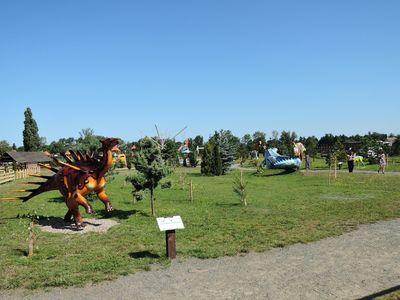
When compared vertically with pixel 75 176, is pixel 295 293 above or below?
below

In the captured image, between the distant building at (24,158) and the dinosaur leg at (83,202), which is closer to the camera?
the dinosaur leg at (83,202)

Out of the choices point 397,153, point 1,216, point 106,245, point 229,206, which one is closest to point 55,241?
point 106,245

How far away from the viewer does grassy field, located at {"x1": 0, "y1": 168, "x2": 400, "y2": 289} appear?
806 cm

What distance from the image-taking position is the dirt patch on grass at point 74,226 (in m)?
11.9

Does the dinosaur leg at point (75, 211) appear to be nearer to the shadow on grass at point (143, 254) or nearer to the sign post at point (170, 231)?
the shadow on grass at point (143, 254)

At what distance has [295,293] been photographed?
21.0 ft

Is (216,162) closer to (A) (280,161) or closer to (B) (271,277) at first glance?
(A) (280,161)

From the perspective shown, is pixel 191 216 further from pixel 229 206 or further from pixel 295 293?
pixel 295 293

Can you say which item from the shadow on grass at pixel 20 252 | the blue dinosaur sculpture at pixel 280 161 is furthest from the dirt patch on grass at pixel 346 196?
the blue dinosaur sculpture at pixel 280 161

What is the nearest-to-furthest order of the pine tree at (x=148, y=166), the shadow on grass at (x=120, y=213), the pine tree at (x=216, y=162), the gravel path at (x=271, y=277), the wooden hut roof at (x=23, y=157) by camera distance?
1. the gravel path at (x=271, y=277)
2. the pine tree at (x=148, y=166)
3. the shadow on grass at (x=120, y=213)
4. the pine tree at (x=216, y=162)
5. the wooden hut roof at (x=23, y=157)

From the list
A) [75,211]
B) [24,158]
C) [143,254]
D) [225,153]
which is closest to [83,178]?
[75,211]

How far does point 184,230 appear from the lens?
1145 cm

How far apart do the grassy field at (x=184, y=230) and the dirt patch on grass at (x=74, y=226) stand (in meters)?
0.42

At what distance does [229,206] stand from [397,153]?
4847 centimetres
